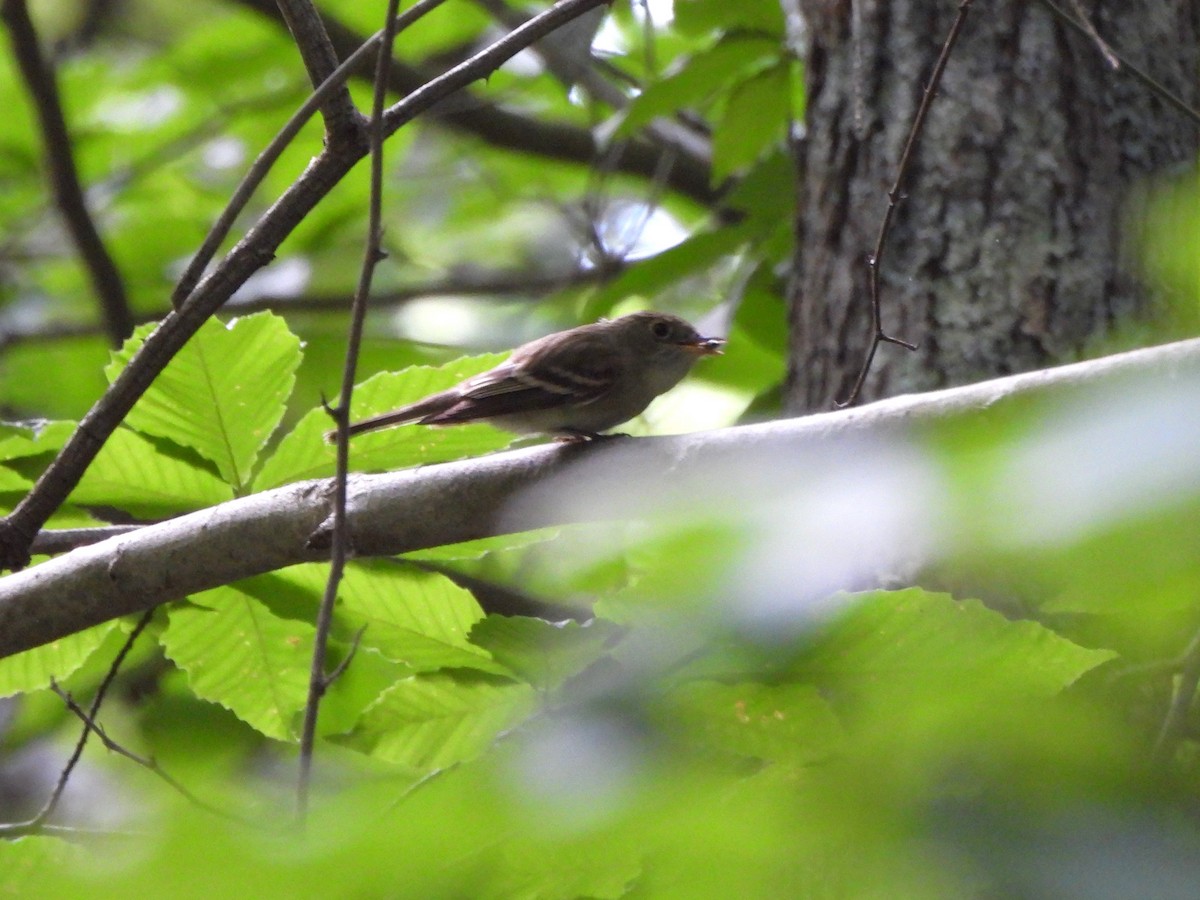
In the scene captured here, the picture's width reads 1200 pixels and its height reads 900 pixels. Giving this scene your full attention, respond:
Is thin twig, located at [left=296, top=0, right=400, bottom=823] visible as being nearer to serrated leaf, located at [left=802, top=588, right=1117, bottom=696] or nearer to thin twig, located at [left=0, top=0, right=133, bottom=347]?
serrated leaf, located at [left=802, top=588, right=1117, bottom=696]

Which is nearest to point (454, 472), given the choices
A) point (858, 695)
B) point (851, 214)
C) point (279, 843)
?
point (858, 695)

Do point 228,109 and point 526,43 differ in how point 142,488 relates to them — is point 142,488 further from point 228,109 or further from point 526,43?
point 228,109

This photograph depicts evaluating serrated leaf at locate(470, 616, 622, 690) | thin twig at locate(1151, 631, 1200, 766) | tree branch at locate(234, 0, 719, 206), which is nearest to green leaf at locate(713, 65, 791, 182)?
tree branch at locate(234, 0, 719, 206)

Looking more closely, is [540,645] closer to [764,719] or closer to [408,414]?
[764,719]

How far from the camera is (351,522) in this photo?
7.77ft

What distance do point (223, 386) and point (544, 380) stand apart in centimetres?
117

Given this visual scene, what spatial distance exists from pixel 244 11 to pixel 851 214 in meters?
3.61

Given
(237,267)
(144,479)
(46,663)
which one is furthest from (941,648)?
(46,663)

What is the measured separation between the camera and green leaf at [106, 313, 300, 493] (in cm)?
274

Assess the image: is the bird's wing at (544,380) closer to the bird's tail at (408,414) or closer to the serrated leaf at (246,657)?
the bird's tail at (408,414)

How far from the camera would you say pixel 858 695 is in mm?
1111

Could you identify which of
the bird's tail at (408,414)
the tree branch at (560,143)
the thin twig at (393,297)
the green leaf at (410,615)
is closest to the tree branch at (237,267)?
the green leaf at (410,615)

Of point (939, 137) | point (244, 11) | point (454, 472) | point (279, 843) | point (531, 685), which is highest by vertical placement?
point (244, 11)

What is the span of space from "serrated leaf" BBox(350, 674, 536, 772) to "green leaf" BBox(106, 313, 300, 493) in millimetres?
865
